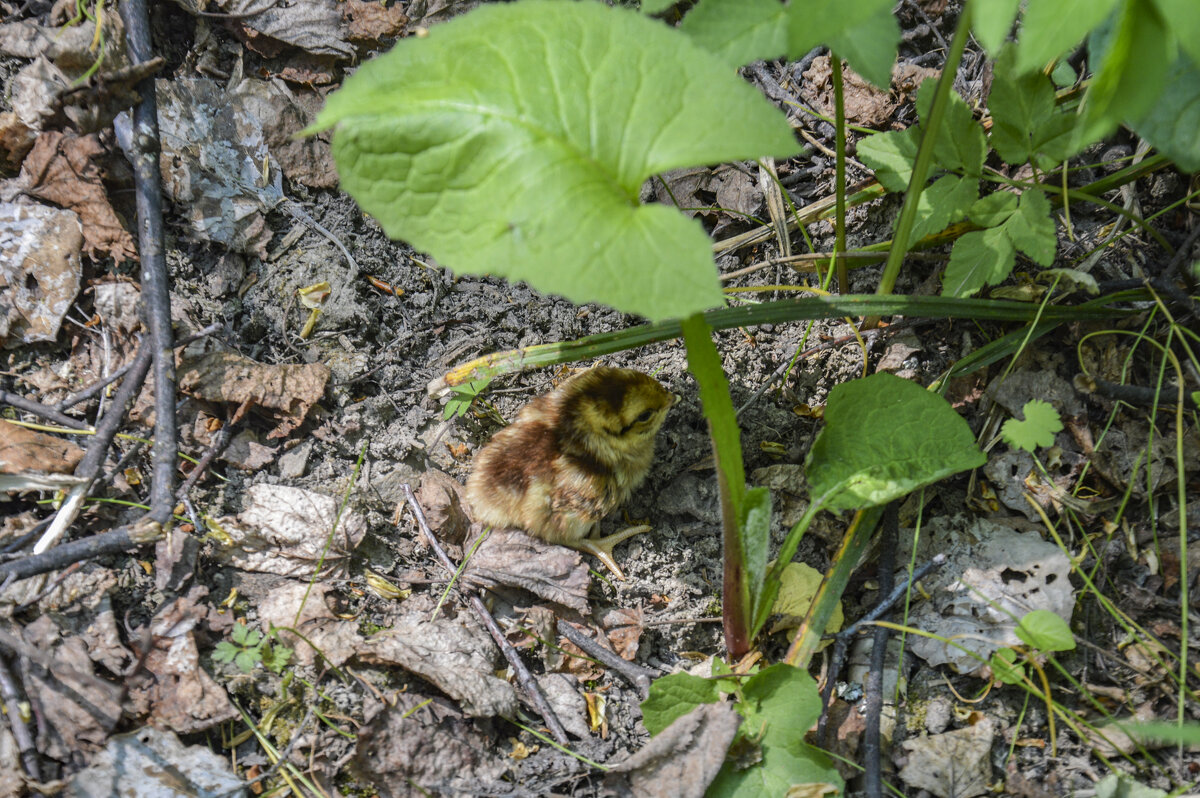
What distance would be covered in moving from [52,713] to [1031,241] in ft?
11.7

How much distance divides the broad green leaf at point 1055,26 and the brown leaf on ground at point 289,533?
2.69 metres

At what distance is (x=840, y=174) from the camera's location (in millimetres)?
2701

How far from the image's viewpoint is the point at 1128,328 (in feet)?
9.35

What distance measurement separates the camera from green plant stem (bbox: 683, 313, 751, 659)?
224 cm

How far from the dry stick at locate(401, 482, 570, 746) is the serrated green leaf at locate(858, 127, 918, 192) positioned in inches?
86.5

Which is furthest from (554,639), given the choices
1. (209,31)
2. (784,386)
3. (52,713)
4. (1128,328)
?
(209,31)

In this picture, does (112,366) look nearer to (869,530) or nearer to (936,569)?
(869,530)

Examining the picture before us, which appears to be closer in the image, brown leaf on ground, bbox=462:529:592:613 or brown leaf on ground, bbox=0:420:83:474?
brown leaf on ground, bbox=0:420:83:474

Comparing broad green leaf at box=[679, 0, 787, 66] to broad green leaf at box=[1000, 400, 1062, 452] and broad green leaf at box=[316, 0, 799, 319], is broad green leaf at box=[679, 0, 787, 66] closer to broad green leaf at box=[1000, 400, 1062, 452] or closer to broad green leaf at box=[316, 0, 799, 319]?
broad green leaf at box=[316, 0, 799, 319]

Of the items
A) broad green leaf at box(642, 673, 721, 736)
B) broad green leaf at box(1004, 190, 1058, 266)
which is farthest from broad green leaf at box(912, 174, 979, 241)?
broad green leaf at box(642, 673, 721, 736)

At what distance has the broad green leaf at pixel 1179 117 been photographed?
204cm

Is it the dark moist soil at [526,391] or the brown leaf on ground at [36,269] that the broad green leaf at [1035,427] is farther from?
the brown leaf on ground at [36,269]

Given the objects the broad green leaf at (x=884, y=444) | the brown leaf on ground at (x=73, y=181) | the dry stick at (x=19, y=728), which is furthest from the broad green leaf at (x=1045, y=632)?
the brown leaf on ground at (x=73, y=181)

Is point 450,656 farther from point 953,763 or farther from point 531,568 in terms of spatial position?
point 953,763
